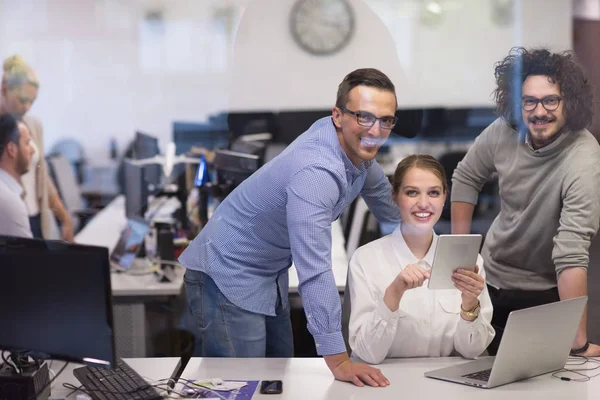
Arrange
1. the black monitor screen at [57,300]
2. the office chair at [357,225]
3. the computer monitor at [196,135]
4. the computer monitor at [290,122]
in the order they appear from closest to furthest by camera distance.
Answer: the black monitor screen at [57,300], the office chair at [357,225], the computer monitor at [290,122], the computer monitor at [196,135]

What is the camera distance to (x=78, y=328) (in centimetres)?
199

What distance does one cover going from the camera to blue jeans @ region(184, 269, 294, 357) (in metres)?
2.50

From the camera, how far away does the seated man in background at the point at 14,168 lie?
12.5ft

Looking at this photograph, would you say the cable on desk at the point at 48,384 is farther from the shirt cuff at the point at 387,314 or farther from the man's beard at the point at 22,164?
the man's beard at the point at 22,164

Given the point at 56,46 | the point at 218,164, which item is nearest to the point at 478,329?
the point at 218,164

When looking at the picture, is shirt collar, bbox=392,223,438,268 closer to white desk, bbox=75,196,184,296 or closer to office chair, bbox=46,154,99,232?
white desk, bbox=75,196,184,296

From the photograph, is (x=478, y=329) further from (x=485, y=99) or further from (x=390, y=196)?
(x=485, y=99)

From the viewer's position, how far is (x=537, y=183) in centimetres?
258

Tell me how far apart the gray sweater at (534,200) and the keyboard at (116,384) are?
1.26 meters

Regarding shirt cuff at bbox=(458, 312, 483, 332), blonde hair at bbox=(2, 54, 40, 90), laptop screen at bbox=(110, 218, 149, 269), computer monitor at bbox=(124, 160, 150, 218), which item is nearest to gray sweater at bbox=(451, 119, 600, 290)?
shirt cuff at bbox=(458, 312, 483, 332)

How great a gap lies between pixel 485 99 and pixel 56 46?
146 inches

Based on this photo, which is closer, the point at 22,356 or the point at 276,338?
the point at 22,356

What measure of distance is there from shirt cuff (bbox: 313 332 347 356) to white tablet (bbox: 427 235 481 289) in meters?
0.32

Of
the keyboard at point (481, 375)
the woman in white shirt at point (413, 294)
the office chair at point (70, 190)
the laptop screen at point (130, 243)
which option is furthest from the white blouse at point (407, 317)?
the office chair at point (70, 190)
